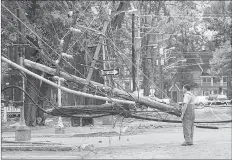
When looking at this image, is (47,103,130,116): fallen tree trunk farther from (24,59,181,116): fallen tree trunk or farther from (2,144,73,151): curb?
(2,144,73,151): curb

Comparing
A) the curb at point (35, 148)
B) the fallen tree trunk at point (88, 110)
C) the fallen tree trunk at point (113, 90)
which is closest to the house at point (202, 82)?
the curb at point (35, 148)

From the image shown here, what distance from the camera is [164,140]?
54.1 ft

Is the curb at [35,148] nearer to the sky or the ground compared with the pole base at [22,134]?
nearer to the ground

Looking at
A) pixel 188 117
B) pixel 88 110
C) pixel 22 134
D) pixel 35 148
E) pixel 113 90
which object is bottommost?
pixel 35 148

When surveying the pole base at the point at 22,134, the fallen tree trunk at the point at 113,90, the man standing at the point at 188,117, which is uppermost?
the fallen tree trunk at the point at 113,90

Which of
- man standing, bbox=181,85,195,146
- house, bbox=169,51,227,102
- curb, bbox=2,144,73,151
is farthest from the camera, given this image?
house, bbox=169,51,227,102

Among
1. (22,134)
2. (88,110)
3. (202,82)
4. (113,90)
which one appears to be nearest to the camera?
(88,110)

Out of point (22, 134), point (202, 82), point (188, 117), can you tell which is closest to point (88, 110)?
point (188, 117)

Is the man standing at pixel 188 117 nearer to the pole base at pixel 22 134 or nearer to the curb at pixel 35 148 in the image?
the curb at pixel 35 148

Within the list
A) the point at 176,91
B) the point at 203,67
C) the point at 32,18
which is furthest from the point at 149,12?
the point at 203,67

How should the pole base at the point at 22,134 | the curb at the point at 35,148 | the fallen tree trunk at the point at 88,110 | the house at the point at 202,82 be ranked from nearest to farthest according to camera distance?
1. the fallen tree trunk at the point at 88,110
2. the curb at the point at 35,148
3. the pole base at the point at 22,134
4. the house at the point at 202,82

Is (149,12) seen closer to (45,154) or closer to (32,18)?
(32,18)

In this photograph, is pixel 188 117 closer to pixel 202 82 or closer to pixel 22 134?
pixel 22 134

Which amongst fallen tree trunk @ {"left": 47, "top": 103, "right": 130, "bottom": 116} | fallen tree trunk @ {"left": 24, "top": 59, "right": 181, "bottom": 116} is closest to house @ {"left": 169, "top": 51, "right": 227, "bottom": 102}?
fallen tree trunk @ {"left": 24, "top": 59, "right": 181, "bottom": 116}
